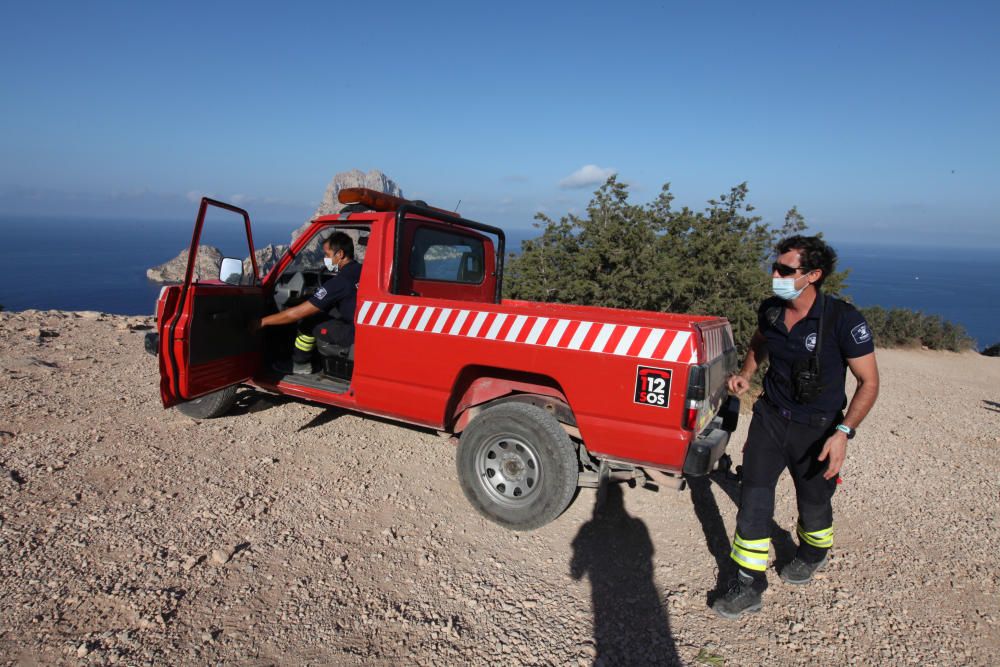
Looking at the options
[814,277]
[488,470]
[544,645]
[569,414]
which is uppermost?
[814,277]

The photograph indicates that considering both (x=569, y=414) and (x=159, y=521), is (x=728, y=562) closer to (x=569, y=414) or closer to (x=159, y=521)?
(x=569, y=414)

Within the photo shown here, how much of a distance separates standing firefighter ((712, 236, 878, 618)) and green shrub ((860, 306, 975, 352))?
46.4ft

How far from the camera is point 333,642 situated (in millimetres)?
2336

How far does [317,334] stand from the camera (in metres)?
4.55

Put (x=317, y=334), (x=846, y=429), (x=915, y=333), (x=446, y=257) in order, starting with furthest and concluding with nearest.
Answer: (x=915, y=333)
(x=446, y=257)
(x=317, y=334)
(x=846, y=429)

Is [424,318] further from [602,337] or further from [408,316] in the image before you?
[602,337]

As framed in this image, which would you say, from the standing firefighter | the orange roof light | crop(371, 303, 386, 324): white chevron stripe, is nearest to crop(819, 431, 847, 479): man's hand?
the standing firefighter

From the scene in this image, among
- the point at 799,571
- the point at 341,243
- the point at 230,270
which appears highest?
the point at 341,243

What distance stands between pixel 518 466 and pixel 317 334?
2252 mm

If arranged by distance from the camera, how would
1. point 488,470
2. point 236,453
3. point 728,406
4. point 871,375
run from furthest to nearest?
point 236,453 < point 728,406 < point 488,470 < point 871,375

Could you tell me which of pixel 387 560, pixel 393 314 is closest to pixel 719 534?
pixel 387 560

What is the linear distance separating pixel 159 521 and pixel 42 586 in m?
0.67

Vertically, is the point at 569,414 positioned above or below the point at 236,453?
above

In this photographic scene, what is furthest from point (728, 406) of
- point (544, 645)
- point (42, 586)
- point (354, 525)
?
point (42, 586)
